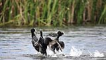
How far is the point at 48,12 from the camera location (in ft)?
61.9

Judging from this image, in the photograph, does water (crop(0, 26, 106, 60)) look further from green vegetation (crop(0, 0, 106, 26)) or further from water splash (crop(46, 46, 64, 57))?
green vegetation (crop(0, 0, 106, 26))

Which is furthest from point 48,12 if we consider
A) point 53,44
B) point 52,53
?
point 53,44

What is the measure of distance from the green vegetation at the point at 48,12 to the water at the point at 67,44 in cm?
65

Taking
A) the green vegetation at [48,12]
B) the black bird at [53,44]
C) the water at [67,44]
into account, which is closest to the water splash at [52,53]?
the water at [67,44]

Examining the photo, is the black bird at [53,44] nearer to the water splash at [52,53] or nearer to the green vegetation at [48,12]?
the water splash at [52,53]

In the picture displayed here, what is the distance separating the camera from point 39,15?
1939 cm

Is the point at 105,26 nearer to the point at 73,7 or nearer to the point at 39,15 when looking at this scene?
the point at 73,7

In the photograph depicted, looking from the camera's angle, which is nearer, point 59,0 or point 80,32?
point 80,32

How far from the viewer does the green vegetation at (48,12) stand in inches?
746

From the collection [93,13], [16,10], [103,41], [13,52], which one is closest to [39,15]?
[16,10]

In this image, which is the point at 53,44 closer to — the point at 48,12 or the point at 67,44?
the point at 67,44

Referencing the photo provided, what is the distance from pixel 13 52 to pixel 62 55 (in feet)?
4.68

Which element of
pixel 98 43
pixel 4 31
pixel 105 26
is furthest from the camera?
pixel 105 26

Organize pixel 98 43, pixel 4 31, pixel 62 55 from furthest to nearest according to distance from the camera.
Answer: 1. pixel 4 31
2. pixel 98 43
3. pixel 62 55
